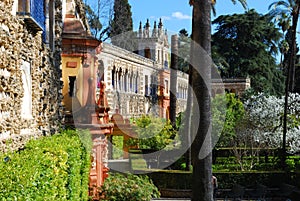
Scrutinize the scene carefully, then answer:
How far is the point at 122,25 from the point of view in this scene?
42500 millimetres

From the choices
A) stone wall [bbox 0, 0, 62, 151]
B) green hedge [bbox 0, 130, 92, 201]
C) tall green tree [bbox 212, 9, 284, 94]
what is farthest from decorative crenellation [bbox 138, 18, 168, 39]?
green hedge [bbox 0, 130, 92, 201]

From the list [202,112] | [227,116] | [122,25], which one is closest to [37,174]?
[202,112]

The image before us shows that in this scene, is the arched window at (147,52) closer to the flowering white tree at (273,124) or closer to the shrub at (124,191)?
the flowering white tree at (273,124)

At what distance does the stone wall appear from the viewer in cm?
584

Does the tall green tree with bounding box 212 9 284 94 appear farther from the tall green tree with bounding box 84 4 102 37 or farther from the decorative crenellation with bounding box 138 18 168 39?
the tall green tree with bounding box 84 4 102 37

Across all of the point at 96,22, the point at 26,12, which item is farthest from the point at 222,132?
the point at 26,12

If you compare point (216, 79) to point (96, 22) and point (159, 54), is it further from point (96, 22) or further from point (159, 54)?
point (96, 22)

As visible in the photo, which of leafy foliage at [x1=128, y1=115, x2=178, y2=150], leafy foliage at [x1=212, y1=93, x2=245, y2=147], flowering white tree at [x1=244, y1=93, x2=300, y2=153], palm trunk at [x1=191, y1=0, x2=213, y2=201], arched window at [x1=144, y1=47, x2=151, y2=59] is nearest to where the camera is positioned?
palm trunk at [x1=191, y1=0, x2=213, y2=201]

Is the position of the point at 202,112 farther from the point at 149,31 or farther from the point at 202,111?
the point at 149,31

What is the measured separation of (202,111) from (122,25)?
3311 cm

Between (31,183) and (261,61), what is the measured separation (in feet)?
154

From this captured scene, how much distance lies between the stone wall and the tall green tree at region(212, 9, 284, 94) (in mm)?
40344

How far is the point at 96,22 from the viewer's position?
3497 cm

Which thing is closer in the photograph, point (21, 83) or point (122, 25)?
point (21, 83)
